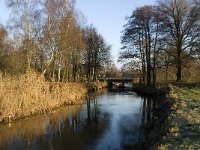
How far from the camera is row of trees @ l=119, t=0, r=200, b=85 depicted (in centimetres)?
3941

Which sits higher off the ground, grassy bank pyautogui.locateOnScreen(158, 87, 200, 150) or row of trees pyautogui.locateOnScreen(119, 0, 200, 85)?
row of trees pyautogui.locateOnScreen(119, 0, 200, 85)

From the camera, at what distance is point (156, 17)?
42938 millimetres

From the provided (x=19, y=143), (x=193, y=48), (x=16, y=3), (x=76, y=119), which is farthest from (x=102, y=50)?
A: (x=19, y=143)

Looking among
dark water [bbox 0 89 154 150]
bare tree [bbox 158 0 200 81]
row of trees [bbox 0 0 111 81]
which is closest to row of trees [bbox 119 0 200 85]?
bare tree [bbox 158 0 200 81]

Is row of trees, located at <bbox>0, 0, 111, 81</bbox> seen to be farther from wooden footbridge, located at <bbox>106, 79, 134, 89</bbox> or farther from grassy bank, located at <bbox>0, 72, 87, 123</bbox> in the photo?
wooden footbridge, located at <bbox>106, 79, 134, 89</bbox>

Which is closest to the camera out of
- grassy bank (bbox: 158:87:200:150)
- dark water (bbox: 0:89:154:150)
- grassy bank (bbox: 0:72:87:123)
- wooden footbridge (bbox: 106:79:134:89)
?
grassy bank (bbox: 158:87:200:150)

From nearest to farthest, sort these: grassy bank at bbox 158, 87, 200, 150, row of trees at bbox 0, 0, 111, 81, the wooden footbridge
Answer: grassy bank at bbox 158, 87, 200, 150 → row of trees at bbox 0, 0, 111, 81 → the wooden footbridge

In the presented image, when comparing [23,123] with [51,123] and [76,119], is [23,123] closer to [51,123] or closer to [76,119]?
[51,123]

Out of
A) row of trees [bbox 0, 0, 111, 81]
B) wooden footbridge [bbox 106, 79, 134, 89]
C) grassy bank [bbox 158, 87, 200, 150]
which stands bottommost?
grassy bank [bbox 158, 87, 200, 150]

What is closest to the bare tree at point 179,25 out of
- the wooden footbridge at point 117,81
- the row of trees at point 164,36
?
the row of trees at point 164,36

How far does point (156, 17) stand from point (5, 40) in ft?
66.6

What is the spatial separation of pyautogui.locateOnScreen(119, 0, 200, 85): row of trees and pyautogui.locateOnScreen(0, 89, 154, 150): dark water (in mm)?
17138

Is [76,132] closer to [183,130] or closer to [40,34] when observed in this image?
[183,130]

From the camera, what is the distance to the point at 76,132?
18.3 m
